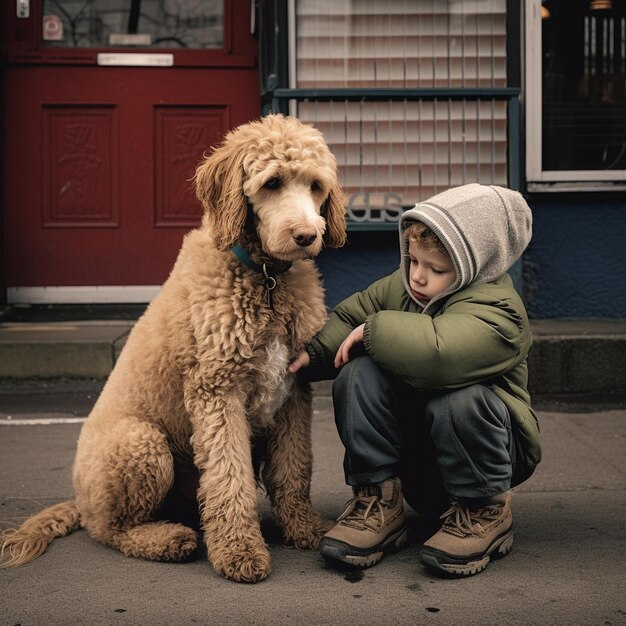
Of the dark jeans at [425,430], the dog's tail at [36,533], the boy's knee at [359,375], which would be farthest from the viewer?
the dog's tail at [36,533]

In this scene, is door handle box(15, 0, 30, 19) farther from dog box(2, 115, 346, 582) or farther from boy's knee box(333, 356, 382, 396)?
boy's knee box(333, 356, 382, 396)

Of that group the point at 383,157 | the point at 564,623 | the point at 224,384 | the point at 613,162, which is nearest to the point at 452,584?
the point at 564,623

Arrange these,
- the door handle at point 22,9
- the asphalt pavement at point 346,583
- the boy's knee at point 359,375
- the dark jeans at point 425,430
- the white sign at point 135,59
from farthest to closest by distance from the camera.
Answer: the white sign at point 135,59
the door handle at point 22,9
the boy's knee at point 359,375
the dark jeans at point 425,430
the asphalt pavement at point 346,583

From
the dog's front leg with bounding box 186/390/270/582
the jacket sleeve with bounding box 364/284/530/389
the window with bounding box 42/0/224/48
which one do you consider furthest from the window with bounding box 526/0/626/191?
the dog's front leg with bounding box 186/390/270/582

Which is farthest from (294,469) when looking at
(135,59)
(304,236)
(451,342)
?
(135,59)

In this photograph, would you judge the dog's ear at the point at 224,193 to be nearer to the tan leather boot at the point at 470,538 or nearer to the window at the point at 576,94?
the tan leather boot at the point at 470,538

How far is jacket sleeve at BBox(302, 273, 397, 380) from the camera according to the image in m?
3.29

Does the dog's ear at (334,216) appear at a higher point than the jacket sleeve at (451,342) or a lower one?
higher

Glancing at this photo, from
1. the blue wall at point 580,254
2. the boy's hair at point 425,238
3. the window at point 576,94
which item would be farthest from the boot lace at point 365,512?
the window at point 576,94

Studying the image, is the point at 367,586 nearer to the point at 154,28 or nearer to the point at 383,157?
the point at 383,157

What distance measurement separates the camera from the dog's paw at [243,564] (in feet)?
9.91

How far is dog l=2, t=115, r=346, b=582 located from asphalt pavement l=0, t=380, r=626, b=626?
10 centimetres

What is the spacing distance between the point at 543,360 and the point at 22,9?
14.2 feet

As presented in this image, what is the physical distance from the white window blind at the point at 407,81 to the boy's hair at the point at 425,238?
3.30 metres
